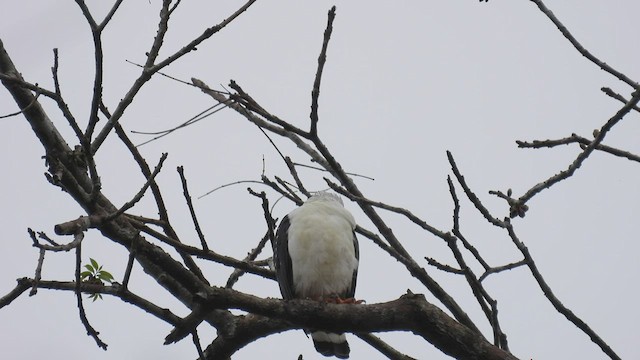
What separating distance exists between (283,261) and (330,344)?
63 centimetres

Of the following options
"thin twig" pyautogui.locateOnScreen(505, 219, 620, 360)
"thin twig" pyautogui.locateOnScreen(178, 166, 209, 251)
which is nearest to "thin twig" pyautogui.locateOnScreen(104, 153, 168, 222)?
"thin twig" pyautogui.locateOnScreen(178, 166, 209, 251)

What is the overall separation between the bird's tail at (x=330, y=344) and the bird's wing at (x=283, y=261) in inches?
12.5

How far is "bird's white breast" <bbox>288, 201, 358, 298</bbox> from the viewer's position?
5.09m

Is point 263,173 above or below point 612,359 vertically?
above

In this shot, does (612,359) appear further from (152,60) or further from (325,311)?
(152,60)

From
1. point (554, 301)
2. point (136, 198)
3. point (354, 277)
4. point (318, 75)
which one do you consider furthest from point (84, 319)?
point (354, 277)

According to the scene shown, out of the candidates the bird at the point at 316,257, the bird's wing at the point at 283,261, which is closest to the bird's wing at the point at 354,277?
the bird at the point at 316,257

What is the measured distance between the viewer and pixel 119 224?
3.43 m

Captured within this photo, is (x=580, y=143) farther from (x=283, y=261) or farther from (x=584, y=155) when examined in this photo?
(x=283, y=261)

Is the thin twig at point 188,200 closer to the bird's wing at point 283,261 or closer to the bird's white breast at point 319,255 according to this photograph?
the bird's wing at point 283,261

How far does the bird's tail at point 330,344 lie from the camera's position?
4855 millimetres

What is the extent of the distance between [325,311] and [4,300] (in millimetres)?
1365

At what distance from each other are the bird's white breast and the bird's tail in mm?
364

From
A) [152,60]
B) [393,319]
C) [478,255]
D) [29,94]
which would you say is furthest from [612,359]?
[29,94]
